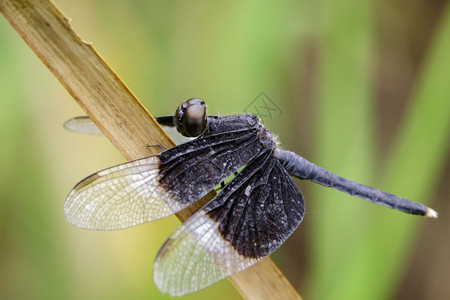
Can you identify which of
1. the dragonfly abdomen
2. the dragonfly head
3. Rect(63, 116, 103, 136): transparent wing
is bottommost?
the dragonfly abdomen

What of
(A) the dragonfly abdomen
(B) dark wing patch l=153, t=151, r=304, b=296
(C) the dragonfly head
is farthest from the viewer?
(A) the dragonfly abdomen

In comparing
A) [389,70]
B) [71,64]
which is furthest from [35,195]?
[389,70]

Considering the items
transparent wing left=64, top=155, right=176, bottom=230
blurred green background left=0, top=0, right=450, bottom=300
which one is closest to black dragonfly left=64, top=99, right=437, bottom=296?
transparent wing left=64, top=155, right=176, bottom=230

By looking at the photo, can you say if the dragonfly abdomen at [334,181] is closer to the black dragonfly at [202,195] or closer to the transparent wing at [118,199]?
the black dragonfly at [202,195]

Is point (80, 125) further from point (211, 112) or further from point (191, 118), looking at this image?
point (211, 112)

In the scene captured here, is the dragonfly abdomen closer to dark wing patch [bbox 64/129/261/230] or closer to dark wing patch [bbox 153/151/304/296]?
dark wing patch [bbox 153/151/304/296]

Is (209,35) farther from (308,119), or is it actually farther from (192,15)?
(308,119)

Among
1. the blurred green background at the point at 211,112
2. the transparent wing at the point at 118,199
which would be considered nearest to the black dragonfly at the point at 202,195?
the transparent wing at the point at 118,199
